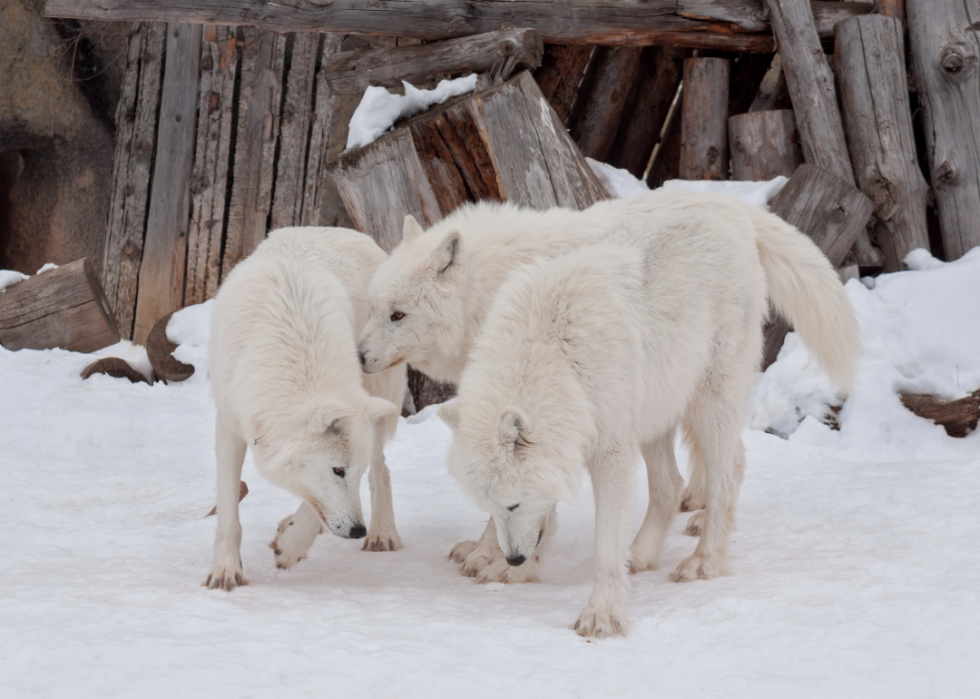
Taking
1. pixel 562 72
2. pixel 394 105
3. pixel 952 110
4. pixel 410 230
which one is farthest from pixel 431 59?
pixel 952 110

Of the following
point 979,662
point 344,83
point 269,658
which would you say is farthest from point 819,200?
point 269,658

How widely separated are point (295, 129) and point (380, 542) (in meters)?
5.23

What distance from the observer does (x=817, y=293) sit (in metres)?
4.79

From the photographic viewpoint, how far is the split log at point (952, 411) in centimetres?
618

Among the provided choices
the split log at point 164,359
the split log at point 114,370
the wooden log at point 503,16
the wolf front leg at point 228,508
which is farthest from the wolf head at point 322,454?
the split log at point 114,370

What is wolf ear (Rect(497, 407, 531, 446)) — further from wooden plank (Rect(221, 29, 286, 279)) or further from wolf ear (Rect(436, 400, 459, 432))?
wooden plank (Rect(221, 29, 286, 279))

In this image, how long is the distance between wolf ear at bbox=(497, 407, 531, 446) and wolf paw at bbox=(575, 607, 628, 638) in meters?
0.78

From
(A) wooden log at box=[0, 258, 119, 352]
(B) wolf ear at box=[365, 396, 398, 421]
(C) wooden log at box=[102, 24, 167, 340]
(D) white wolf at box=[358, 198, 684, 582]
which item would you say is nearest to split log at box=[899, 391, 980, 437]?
(D) white wolf at box=[358, 198, 684, 582]

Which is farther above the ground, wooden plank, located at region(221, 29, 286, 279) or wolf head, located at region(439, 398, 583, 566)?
wooden plank, located at region(221, 29, 286, 279)

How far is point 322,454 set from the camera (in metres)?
3.90

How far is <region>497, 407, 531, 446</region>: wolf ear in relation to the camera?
3.57 m

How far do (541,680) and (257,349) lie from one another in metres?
2.03

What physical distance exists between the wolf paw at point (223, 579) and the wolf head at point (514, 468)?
4.20 feet

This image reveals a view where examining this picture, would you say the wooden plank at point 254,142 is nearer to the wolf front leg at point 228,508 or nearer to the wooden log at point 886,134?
the wolf front leg at point 228,508
